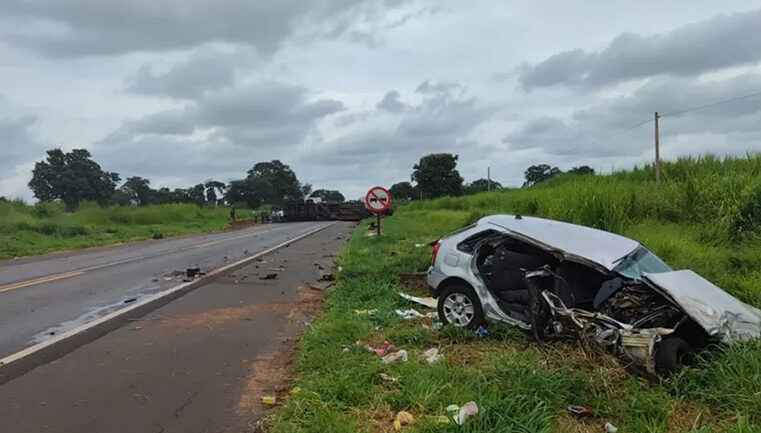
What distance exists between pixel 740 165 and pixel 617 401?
12.8 metres

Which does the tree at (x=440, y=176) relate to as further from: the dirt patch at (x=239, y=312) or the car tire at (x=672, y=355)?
the car tire at (x=672, y=355)

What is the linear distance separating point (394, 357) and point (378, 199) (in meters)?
13.8

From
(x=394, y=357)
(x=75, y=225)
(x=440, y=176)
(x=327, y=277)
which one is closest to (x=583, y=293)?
(x=394, y=357)

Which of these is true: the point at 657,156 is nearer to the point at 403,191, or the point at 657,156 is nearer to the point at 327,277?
the point at 327,277

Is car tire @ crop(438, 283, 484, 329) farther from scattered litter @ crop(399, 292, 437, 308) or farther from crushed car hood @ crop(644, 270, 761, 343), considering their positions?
crushed car hood @ crop(644, 270, 761, 343)

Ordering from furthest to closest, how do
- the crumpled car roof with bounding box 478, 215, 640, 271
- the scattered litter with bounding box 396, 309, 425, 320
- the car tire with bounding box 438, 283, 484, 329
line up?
1. the scattered litter with bounding box 396, 309, 425, 320
2. the car tire with bounding box 438, 283, 484, 329
3. the crumpled car roof with bounding box 478, 215, 640, 271

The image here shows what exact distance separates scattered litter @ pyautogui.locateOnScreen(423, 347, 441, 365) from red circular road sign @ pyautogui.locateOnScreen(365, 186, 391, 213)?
1329 cm

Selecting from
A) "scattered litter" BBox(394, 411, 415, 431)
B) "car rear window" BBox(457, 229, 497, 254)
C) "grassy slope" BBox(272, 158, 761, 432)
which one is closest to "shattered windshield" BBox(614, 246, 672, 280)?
"grassy slope" BBox(272, 158, 761, 432)

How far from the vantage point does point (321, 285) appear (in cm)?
1199

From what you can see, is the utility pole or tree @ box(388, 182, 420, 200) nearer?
the utility pole

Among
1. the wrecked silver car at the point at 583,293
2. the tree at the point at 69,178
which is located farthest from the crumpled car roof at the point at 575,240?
the tree at the point at 69,178

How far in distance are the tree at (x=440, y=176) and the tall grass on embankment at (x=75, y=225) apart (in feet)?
123

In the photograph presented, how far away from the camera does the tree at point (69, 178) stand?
5844 cm

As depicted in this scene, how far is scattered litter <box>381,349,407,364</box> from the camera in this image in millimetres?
5684
